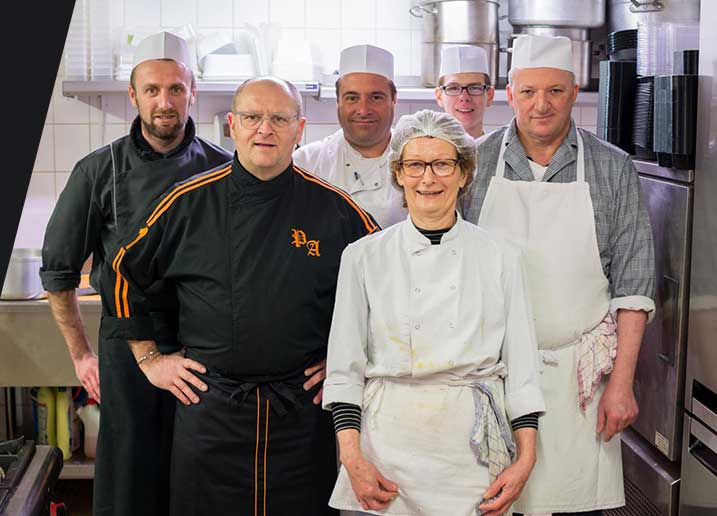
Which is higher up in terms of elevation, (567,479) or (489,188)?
(489,188)

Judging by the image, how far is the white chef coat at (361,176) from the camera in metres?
2.34

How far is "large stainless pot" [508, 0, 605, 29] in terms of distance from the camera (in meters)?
3.48

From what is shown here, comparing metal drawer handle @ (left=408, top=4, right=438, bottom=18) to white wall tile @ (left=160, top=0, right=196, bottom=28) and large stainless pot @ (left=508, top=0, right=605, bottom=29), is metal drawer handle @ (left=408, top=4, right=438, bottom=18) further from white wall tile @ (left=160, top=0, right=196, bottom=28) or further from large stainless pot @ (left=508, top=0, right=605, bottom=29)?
white wall tile @ (left=160, top=0, right=196, bottom=28)

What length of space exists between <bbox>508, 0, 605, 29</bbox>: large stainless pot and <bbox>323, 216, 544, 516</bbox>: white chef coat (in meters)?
2.14

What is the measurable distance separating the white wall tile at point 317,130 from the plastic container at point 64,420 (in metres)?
1.49

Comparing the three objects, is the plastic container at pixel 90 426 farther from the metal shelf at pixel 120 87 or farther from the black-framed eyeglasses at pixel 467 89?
the black-framed eyeglasses at pixel 467 89

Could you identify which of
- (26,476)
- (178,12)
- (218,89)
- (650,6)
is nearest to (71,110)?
(178,12)

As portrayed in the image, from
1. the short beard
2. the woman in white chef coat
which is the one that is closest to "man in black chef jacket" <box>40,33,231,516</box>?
the short beard

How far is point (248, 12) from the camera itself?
377cm

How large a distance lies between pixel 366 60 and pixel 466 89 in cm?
37

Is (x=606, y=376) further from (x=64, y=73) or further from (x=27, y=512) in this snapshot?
(x=64, y=73)

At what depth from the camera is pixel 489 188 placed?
188 cm

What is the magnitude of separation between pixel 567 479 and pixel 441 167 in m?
0.76

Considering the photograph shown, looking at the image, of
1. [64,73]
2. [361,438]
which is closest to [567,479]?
[361,438]
